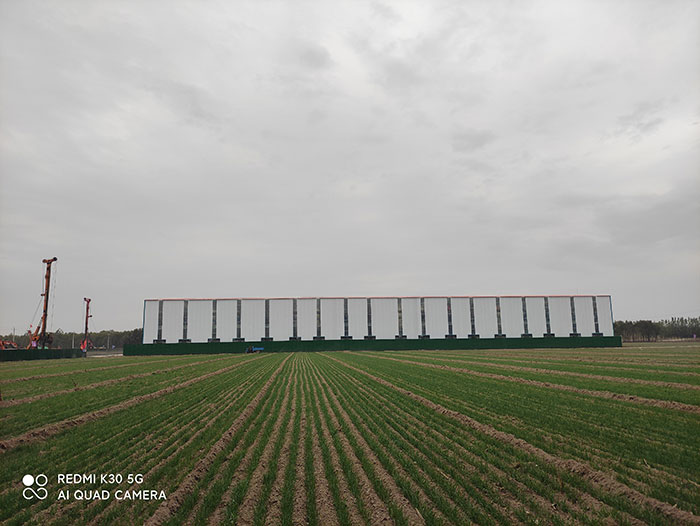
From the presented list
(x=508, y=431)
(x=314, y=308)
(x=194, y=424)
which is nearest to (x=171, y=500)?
(x=194, y=424)

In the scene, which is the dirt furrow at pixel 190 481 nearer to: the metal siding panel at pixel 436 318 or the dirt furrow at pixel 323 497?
the dirt furrow at pixel 323 497

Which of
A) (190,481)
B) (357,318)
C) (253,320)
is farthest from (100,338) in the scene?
(190,481)

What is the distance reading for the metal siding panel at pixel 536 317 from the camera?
311 ft

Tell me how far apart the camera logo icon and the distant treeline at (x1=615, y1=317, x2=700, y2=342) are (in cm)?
18327

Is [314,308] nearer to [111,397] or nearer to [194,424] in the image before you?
[111,397]

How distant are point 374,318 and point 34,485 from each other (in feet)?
287

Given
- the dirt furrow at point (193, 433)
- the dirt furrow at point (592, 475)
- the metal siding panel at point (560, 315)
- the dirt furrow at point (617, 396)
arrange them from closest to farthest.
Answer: the dirt furrow at point (592, 475) → the dirt furrow at point (193, 433) → the dirt furrow at point (617, 396) → the metal siding panel at point (560, 315)

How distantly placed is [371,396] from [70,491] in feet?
50.3

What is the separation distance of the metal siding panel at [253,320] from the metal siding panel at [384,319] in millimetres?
26909

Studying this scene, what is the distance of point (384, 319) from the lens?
9619 centimetres

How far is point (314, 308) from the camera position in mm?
96375

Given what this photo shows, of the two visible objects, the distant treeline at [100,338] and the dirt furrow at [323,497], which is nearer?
the dirt furrow at [323,497]

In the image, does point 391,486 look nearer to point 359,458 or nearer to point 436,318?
point 359,458

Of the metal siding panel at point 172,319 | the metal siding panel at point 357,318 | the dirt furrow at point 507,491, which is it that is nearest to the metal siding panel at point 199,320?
the metal siding panel at point 172,319
